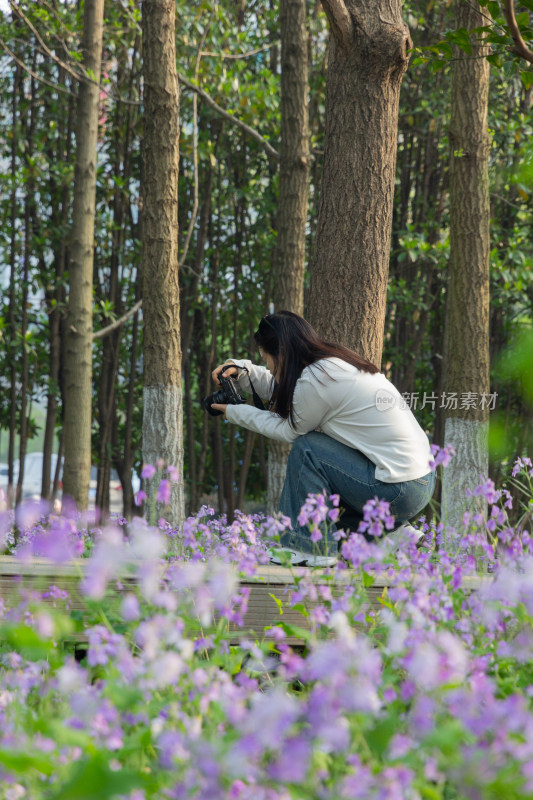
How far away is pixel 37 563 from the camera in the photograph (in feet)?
7.18

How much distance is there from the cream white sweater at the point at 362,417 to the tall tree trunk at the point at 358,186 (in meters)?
0.59

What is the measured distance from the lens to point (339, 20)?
3.07 m

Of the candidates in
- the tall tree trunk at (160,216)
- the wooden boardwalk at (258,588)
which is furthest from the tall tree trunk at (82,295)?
the wooden boardwalk at (258,588)

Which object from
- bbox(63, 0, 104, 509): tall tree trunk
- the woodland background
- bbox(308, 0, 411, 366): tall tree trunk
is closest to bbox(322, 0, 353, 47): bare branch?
bbox(308, 0, 411, 366): tall tree trunk

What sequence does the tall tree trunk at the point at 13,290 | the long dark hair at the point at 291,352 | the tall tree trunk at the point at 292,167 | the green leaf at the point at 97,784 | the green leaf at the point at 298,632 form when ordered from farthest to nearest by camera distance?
the tall tree trunk at the point at 13,290 → the tall tree trunk at the point at 292,167 → the long dark hair at the point at 291,352 → the green leaf at the point at 298,632 → the green leaf at the point at 97,784

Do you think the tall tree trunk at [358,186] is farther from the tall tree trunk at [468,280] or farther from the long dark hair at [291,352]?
the tall tree trunk at [468,280]

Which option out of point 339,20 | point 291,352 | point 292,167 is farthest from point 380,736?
point 292,167

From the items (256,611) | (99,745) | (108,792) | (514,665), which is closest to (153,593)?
(99,745)

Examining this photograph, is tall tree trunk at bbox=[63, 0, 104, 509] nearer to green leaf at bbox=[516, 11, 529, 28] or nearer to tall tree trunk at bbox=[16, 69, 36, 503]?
tall tree trunk at bbox=[16, 69, 36, 503]

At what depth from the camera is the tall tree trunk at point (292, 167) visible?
4945 mm

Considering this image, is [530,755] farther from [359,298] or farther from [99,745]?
[359,298]

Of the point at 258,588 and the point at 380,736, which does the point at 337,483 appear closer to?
the point at 258,588

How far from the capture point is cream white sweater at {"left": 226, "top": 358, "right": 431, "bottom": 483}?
2.62 m

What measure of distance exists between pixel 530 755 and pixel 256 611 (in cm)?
134
